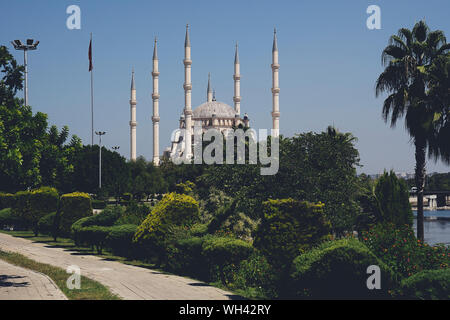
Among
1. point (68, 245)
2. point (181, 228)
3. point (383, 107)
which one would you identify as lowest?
point (68, 245)

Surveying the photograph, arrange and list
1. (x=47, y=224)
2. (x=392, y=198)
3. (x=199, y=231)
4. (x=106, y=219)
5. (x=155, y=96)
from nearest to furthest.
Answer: (x=199, y=231) < (x=392, y=198) < (x=106, y=219) < (x=47, y=224) < (x=155, y=96)

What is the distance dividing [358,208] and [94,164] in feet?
161

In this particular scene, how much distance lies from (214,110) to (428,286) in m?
135

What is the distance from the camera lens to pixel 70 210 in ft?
90.8

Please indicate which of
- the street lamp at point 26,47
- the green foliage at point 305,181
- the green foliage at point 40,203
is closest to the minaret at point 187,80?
the street lamp at point 26,47

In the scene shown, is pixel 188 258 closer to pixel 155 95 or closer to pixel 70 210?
pixel 70 210

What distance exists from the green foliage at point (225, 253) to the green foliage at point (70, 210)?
1339 cm

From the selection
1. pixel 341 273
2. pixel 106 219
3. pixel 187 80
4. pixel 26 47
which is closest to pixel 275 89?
pixel 187 80

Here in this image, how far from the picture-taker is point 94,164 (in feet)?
232

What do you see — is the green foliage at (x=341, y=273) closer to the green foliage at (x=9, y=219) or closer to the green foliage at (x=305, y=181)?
the green foliage at (x=305, y=181)

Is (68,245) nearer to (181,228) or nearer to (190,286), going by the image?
(181,228)

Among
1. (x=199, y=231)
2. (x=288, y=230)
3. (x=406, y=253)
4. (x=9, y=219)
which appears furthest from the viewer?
(x=9, y=219)
